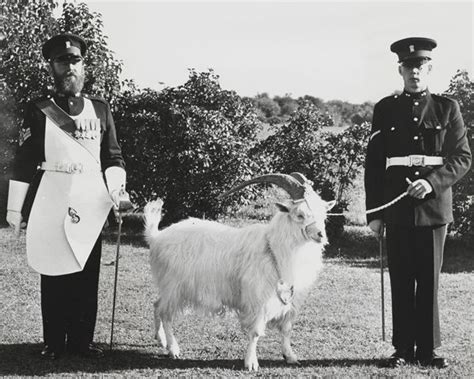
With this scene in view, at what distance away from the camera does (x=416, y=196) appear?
531 centimetres

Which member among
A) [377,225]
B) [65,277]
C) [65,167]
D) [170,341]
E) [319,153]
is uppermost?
[319,153]

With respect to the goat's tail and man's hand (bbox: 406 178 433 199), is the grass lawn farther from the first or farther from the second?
man's hand (bbox: 406 178 433 199)

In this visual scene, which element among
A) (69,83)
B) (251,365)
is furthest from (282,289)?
(69,83)

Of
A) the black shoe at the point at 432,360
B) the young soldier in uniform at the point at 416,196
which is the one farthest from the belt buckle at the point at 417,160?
the black shoe at the point at 432,360

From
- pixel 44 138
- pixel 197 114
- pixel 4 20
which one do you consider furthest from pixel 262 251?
pixel 4 20

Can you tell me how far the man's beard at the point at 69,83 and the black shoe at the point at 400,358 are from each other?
12.1 ft

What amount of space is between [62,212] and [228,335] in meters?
2.27

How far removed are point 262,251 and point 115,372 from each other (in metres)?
1.66

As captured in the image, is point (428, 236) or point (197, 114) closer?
point (428, 236)

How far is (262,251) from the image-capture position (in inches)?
226

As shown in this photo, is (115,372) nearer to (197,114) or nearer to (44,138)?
(44,138)

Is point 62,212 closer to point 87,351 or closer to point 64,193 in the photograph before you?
point 64,193

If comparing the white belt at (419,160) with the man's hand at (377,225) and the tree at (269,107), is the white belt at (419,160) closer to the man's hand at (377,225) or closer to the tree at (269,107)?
the man's hand at (377,225)

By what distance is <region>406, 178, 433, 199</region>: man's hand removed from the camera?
17.3 ft
